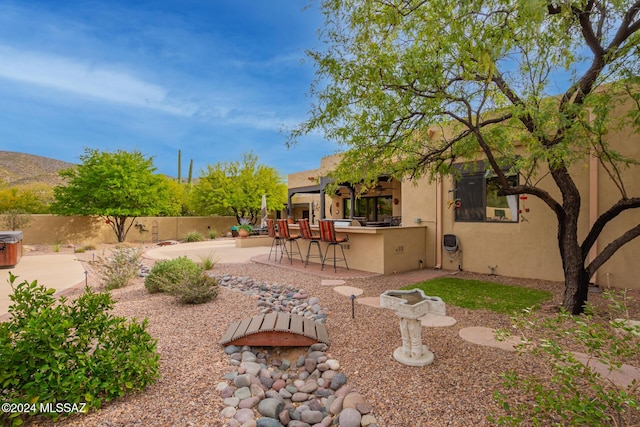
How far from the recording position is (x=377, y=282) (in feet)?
21.8

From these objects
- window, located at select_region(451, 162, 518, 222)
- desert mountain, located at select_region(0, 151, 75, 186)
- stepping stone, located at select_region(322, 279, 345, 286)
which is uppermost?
desert mountain, located at select_region(0, 151, 75, 186)

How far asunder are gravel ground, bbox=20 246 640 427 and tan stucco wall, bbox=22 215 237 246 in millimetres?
15318

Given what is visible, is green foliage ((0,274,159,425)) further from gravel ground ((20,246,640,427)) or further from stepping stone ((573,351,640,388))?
stepping stone ((573,351,640,388))

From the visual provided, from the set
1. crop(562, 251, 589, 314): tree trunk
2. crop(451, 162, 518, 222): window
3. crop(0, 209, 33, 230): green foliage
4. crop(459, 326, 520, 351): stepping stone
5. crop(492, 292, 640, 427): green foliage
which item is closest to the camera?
crop(492, 292, 640, 427): green foliage

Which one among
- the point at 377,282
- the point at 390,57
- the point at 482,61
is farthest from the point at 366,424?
the point at 377,282

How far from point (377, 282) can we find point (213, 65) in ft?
38.8

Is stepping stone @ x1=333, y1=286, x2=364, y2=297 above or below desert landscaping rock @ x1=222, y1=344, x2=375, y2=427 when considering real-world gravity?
above

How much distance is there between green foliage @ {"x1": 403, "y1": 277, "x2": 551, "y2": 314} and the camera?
494 cm

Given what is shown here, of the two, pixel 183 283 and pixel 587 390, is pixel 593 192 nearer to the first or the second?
pixel 587 390

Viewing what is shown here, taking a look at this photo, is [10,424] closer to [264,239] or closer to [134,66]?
[264,239]

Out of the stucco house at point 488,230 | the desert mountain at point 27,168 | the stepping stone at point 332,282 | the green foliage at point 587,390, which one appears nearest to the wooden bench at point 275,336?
the green foliage at point 587,390

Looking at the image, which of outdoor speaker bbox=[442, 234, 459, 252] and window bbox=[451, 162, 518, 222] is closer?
window bbox=[451, 162, 518, 222]

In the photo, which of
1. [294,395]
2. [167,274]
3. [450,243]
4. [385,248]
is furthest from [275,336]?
[450,243]

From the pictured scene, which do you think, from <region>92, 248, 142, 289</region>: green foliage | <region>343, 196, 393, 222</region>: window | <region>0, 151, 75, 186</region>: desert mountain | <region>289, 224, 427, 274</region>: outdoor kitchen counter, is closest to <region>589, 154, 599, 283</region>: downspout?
<region>289, 224, 427, 274</region>: outdoor kitchen counter
